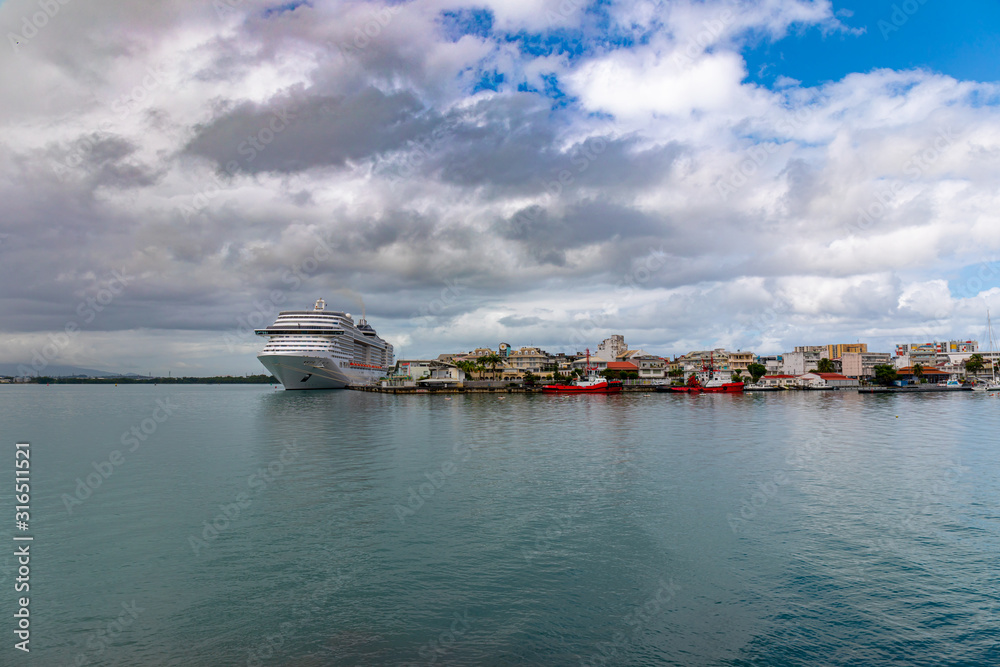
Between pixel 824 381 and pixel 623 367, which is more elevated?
pixel 623 367

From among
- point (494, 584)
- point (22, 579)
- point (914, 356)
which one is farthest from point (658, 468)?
point (914, 356)

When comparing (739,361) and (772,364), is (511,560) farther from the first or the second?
(772,364)

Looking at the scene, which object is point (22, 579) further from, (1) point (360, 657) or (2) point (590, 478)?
(2) point (590, 478)

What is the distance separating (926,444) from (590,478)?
26.1m

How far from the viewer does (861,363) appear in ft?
559
